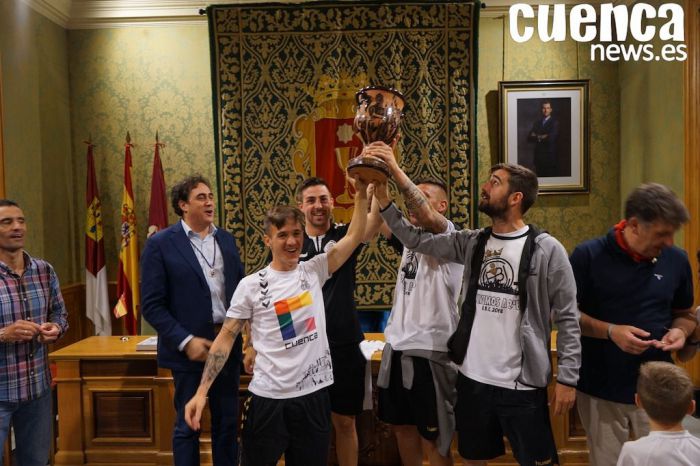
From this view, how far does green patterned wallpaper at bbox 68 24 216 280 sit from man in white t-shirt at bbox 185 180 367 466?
3.03 meters

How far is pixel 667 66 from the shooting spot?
3.96 m

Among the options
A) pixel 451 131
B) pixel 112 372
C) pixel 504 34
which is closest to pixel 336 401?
pixel 112 372

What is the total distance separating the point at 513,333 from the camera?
6.57 ft

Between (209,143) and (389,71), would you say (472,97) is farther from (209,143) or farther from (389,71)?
(209,143)

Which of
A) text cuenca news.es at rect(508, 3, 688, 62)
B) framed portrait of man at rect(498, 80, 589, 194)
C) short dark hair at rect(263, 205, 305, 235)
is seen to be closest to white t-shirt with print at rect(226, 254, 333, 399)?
short dark hair at rect(263, 205, 305, 235)

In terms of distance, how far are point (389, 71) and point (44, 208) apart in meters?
2.79

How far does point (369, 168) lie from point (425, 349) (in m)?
0.74

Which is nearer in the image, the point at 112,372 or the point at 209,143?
the point at 112,372

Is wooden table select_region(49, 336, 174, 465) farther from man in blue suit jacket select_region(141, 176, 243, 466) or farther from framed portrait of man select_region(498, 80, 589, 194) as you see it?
framed portrait of man select_region(498, 80, 589, 194)

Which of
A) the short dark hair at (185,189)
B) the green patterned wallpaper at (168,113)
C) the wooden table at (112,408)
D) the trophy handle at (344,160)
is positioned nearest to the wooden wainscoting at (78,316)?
the green patterned wallpaper at (168,113)

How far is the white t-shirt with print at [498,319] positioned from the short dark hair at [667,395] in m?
0.44

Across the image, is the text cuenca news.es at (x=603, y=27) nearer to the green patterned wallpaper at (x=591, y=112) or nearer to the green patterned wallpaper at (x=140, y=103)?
the green patterned wallpaper at (x=591, y=112)

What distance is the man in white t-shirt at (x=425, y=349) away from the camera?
2.27 meters

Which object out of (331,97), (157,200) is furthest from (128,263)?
(331,97)
